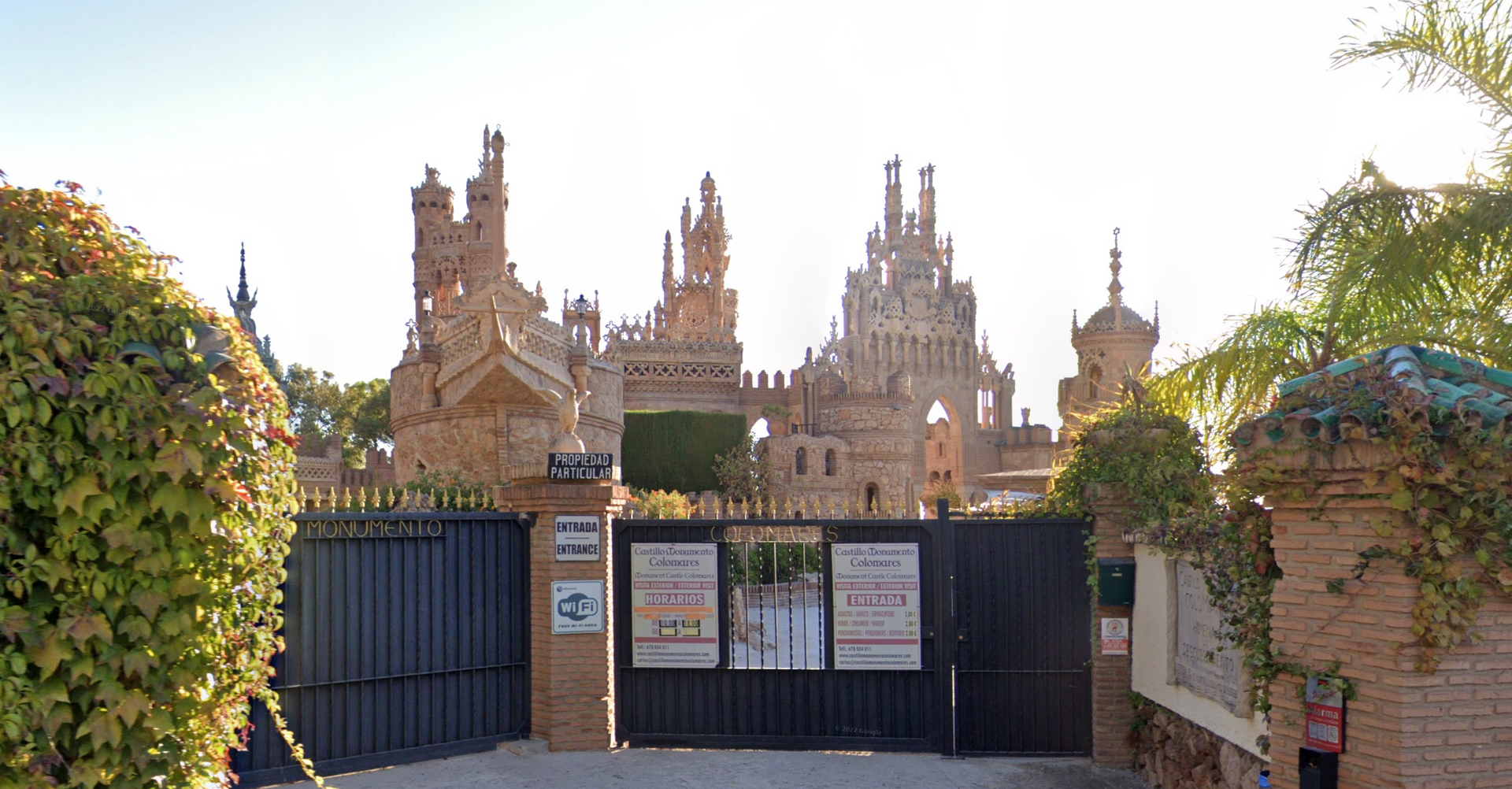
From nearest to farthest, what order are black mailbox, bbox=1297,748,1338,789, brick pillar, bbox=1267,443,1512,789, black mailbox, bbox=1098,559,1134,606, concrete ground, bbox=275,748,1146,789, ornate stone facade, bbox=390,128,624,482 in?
brick pillar, bbox=1267,443,1512,789 < black mailbox, bbox=1297,748,1338,789 < concrete ground, bbox=275,748,1146,789 < black mailbox, bbox=1098,559,1134,606 < ornate stone facade, bbox=390,128,624,482

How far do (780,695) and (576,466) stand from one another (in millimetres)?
2545

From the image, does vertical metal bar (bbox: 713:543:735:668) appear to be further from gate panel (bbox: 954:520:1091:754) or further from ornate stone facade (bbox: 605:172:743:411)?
ornate stone facade (bbox: 605:172:743:411)

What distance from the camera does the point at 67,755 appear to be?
378 cm

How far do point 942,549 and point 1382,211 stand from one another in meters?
4.28

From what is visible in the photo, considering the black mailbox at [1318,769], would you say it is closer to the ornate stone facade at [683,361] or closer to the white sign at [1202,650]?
the white sign at [1202,650]

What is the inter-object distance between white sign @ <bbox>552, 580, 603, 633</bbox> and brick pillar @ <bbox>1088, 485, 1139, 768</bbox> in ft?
13.2

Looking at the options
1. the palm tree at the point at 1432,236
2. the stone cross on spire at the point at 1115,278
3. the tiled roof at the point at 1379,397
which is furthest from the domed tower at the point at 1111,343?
the tiled roof at the point at 1379,397

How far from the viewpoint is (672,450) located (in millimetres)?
35344

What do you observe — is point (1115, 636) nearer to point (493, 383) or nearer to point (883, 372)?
point (493, 383)

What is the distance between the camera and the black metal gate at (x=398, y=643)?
7969mm

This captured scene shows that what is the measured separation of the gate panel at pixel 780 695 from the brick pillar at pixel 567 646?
0.26 m

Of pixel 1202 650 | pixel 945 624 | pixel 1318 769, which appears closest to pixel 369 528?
pixel 945 624

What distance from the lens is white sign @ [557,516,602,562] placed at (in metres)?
9.03

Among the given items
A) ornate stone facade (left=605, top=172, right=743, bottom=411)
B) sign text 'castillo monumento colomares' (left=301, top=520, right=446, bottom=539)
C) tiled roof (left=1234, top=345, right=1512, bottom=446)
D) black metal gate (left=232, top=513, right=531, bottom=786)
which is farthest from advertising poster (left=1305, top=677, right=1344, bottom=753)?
ornate stone facade (left=605, top=172, right=743, bottom=411)
